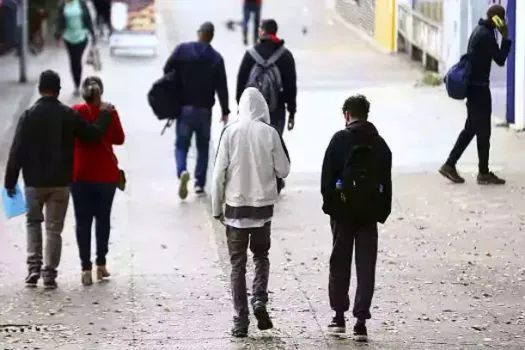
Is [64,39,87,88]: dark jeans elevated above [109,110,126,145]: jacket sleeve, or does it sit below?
below

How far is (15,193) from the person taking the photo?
34.0ft

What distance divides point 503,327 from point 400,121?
971cm

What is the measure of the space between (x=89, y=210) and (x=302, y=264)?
185 centimetres

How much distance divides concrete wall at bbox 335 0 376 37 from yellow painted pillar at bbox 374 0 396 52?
0.27m

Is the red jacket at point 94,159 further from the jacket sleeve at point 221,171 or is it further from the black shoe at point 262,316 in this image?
the black shoe at point 262,316

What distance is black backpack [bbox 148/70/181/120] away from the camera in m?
13.9

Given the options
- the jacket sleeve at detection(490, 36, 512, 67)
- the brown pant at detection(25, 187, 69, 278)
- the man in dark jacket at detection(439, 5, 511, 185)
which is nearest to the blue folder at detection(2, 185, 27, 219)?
the brown pant at detection(25, 187, 69, 278)

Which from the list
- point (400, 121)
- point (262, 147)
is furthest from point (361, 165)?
point (400, 121)

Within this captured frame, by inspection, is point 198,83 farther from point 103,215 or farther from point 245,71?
point 103,215

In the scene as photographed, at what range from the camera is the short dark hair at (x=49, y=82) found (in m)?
10.1

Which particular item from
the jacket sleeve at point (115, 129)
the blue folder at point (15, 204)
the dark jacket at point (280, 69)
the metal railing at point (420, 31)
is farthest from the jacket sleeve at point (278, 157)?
the metal railing at point (420, 31)

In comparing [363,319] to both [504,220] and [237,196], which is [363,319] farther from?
[504,220]

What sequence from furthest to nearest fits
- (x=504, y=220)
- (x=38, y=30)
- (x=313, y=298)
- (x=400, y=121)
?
(x=38, y=30) → (x=400, y=121) → (x=504, y=220) → (x=313, y=298)

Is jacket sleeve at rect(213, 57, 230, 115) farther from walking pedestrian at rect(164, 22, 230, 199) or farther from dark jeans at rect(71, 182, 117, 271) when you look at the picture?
dark jeans at rect(71, 182, 117, 271)
